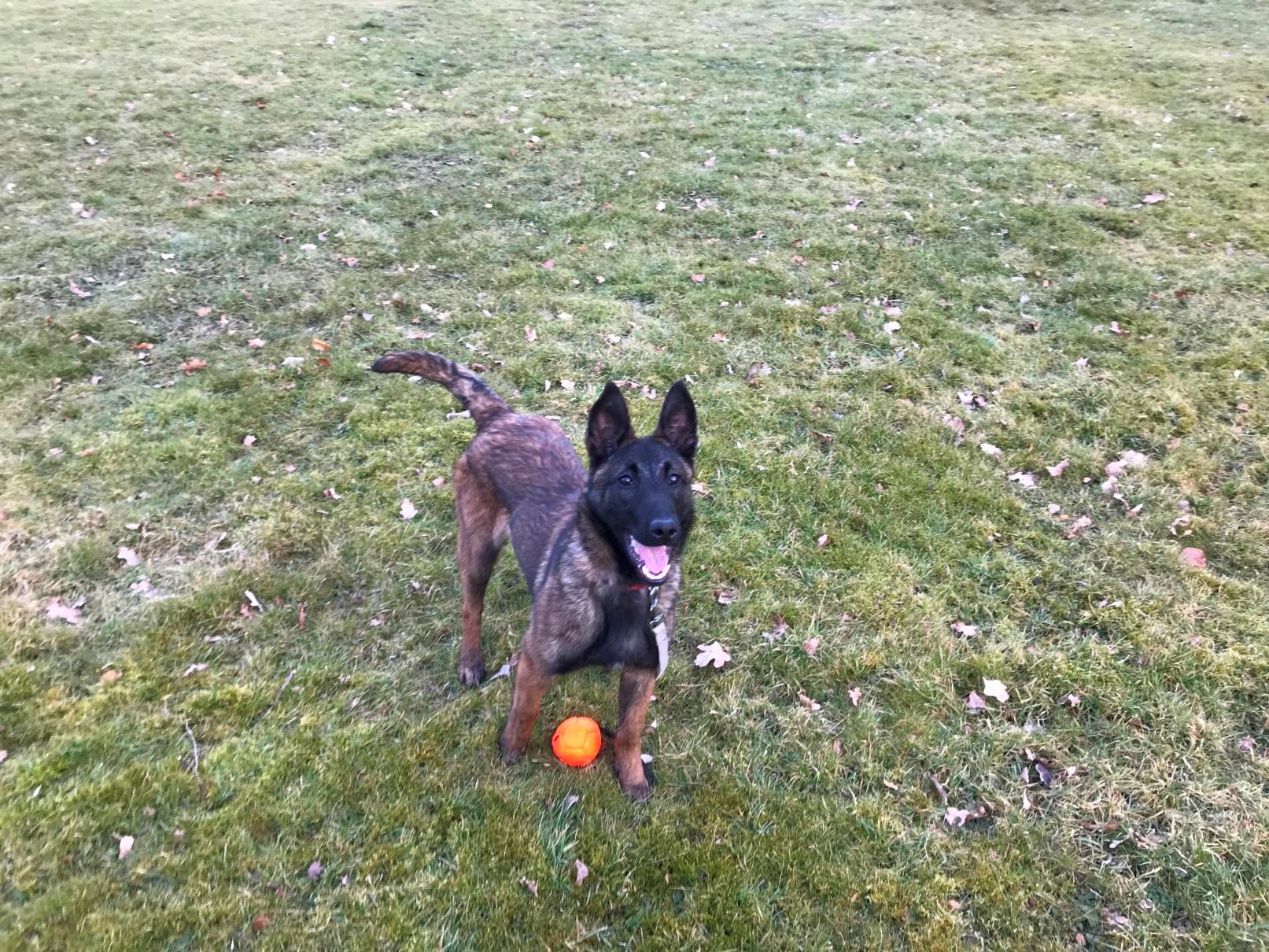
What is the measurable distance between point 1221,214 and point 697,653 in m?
8.87

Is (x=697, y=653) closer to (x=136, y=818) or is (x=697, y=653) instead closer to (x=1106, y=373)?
(x=136, y=818)

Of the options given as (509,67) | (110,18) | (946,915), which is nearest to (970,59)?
(509,67)

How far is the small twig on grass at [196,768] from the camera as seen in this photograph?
336cm

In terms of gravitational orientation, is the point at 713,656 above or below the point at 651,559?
below

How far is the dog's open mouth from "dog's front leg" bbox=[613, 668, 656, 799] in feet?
1.71

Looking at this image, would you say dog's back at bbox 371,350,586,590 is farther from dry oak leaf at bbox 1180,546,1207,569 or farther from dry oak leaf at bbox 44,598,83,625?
dry oak leaf at bbox 1180,546,1207,569

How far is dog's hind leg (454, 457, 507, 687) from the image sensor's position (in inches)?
150

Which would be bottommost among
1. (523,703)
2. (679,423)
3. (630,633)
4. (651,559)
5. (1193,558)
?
(1193,558)

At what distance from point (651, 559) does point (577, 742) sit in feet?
3.58

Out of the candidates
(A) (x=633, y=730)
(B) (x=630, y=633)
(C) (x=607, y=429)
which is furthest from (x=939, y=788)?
(C) (x=607, y=429)

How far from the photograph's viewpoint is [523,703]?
11.0 ft

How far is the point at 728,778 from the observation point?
3.52m

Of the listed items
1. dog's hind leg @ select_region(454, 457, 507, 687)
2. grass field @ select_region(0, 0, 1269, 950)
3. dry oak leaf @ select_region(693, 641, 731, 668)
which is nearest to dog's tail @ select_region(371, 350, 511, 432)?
dog's hind leg @ select_region(454, 457, 507, 687)

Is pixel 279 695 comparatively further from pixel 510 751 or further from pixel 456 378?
pixel 456 378
